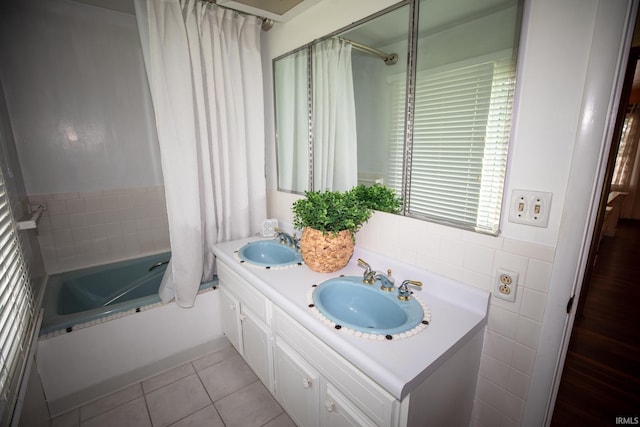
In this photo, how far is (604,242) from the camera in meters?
4.52

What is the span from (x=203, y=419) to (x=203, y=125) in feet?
5.46

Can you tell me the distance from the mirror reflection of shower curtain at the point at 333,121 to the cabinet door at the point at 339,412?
3.69 ft

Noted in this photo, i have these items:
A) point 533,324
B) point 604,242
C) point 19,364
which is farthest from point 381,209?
point 604,242

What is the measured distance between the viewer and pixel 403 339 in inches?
35.7

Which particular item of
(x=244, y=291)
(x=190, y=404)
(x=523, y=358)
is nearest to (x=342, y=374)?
(x=523, y=358)

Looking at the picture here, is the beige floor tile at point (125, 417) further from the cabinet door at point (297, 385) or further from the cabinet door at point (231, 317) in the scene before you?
the cabinet door at point (297, 385)

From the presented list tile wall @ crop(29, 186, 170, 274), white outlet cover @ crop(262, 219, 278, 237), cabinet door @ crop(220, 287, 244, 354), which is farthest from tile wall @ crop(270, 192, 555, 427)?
tile wall @ crop(29, 186, 170, 274)

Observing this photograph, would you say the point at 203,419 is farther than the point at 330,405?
Yes

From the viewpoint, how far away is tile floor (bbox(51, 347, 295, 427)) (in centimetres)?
148

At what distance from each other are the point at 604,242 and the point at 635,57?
4.19m

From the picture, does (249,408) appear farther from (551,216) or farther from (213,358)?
(551,216)

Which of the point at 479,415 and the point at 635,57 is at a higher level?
the point at 635,57

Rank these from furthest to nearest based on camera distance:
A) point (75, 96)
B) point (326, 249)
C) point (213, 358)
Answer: point (75, 96) → point (213, 358) → point (326, 249)

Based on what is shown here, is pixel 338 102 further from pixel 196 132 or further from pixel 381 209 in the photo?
pixel 196 132
